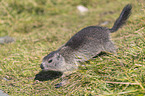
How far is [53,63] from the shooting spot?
11.7 feet

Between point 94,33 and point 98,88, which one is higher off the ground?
point 94,33

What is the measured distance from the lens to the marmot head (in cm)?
351

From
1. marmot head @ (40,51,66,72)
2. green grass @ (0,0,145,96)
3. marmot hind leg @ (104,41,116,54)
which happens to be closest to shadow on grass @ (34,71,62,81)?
green grass @ (0,0,145,96)

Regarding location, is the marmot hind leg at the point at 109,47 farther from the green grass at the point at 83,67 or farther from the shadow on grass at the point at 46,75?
the shadow on grass at the point at 46,75

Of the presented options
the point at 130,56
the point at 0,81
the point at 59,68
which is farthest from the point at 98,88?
the point at 0,81

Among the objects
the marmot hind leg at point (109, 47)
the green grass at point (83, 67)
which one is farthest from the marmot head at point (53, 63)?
the marmot hind leg at point (109, 47)

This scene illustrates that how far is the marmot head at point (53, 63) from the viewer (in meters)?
3.51

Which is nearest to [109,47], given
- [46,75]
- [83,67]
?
[83,67]

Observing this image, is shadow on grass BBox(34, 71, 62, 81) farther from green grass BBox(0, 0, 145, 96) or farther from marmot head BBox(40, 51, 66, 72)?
marmot head BBox(40, 51, 66, 72)

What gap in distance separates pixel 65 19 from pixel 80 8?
1.97 meters

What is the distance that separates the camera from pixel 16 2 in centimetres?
849

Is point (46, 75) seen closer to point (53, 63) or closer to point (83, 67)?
point (53, 63)

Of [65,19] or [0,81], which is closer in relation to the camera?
[0,81]

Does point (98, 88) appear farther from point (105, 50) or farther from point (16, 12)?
point (16, 12)
